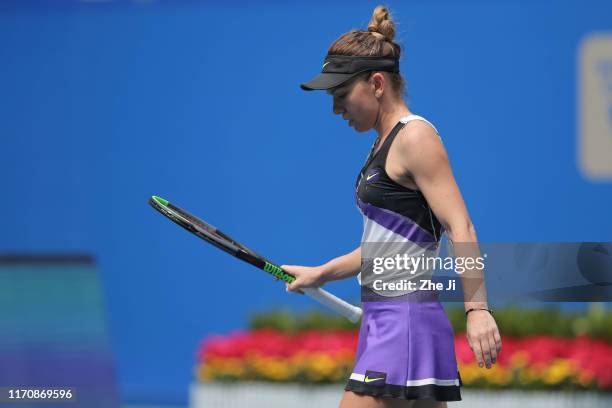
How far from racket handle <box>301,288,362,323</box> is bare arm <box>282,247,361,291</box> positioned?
0.16 ft

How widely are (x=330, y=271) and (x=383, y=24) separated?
869 mm

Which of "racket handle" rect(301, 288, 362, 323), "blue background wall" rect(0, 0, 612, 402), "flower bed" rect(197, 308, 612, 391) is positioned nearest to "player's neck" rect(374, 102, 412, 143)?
"racket handle" rect(301, 288, 362, 323)

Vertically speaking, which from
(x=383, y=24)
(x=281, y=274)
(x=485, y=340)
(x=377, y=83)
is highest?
(x=383, y=24)

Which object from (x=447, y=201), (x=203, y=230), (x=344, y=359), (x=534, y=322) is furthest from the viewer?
(x=534, y=322)

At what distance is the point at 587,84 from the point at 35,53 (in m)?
4.61

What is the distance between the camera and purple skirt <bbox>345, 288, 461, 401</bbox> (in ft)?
11.2

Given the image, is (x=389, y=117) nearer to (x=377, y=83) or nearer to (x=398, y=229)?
(x=377, y=83)

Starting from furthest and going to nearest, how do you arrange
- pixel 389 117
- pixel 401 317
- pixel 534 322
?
pixel 534 322
pixel 389 117
pixel 401 317

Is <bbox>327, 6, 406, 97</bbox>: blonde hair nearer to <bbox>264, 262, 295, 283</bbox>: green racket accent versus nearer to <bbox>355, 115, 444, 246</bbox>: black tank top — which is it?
<bbox>355, 115, 444, 246</bbox>: black tank top

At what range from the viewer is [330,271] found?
382cm

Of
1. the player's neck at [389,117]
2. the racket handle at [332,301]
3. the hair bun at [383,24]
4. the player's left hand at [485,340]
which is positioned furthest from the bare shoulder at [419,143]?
the racket handle at [332,301]

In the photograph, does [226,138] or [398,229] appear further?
[226,138]

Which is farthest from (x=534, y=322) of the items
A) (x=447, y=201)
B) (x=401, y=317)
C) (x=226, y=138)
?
(x=447, y=201)

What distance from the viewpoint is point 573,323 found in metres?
7.24
